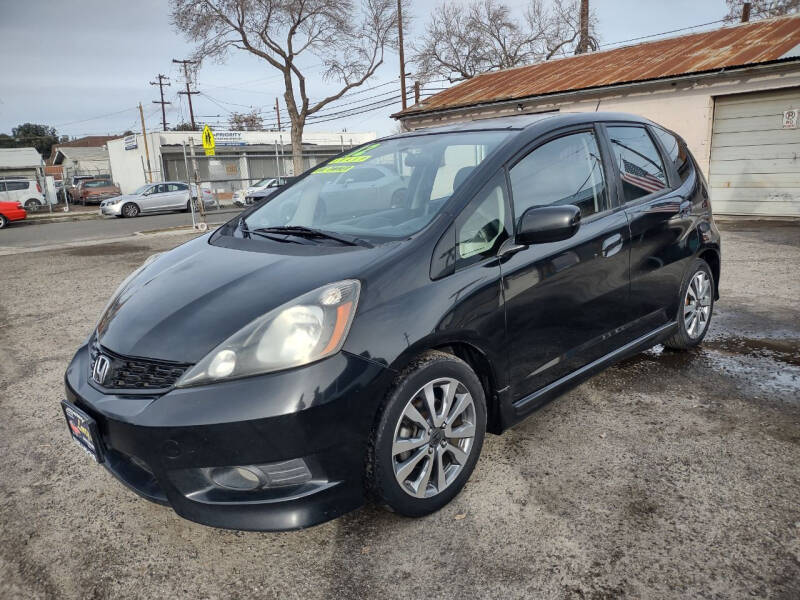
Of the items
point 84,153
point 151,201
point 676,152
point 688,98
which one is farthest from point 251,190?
point 84,153

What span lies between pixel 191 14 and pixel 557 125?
27.5 metres

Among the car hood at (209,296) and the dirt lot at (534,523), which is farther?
the car hood at (209,296)

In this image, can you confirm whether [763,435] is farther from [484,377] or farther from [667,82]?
[667,82]

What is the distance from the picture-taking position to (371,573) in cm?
203

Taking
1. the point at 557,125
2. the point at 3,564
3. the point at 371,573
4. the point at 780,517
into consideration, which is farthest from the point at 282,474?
the point at 557,125

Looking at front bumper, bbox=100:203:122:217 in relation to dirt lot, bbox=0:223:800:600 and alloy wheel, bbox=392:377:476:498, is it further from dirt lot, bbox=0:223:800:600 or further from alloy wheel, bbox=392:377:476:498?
alloy wheel, bbox=392:377:476:498

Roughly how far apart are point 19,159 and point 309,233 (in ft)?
155

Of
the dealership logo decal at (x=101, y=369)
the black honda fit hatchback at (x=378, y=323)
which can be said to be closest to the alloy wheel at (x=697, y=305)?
the black honda fit hatchback at (x=378, y=323)

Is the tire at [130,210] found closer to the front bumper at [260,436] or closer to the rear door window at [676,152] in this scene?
the rear door window at [676,152]

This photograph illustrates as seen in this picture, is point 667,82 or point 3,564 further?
point 667,82

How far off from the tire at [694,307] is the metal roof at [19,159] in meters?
45.4

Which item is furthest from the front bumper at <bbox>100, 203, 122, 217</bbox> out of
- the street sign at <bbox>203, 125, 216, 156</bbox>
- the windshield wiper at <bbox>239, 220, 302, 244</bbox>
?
the windshield wiper at <bbox>239, 220, 302, 244</bbox>

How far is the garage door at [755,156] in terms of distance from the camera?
1161 centimetres

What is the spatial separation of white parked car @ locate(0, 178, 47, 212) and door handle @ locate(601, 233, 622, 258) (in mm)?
32393
